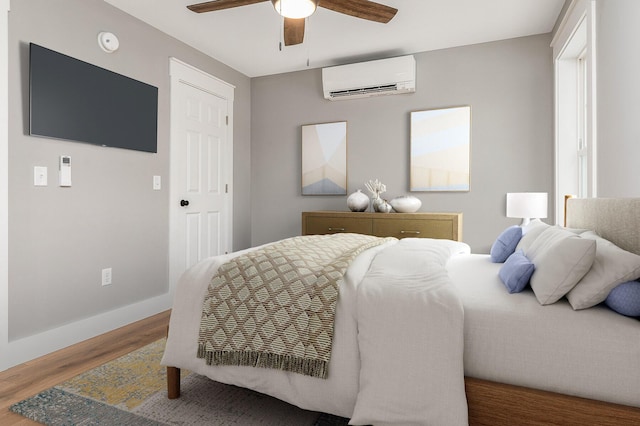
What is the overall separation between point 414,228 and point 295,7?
2.19 meters

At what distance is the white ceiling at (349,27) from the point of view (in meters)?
2.95

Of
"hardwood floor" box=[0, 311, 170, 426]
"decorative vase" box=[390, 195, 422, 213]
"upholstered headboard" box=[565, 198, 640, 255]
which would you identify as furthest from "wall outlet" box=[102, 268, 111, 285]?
"upholstered headboard" box=[565, 198, 640, 255]

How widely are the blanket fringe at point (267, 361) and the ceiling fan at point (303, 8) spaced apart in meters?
1.81

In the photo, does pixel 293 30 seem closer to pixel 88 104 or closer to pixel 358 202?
pixel 88 104

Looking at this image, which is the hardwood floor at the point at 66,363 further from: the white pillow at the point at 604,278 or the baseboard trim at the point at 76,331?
the white pillow at the point at 604,278

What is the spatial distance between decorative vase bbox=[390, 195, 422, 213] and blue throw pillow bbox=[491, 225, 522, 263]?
54.2 inches

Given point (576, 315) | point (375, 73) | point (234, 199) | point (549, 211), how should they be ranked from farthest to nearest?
point (234, 199) → point (375, 73) → point (549, 211) → point (576, 315)

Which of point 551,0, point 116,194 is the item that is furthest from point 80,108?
point 551,0

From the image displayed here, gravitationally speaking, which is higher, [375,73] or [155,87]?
[375,73]

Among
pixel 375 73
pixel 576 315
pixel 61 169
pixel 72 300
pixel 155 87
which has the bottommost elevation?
pixel 72 300

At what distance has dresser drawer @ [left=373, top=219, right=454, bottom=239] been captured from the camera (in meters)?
3.44

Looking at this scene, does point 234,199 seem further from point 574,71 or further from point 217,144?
point 574,71

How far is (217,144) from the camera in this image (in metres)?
4.09

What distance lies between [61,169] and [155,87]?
1.12 m
